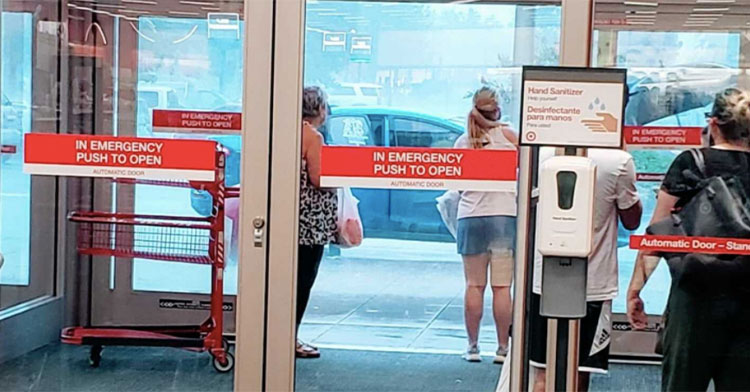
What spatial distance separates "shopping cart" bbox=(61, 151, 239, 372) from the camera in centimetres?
423

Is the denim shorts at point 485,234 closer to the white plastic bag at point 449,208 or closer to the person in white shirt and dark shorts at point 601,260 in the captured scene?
the white plastic bag at point 449,208

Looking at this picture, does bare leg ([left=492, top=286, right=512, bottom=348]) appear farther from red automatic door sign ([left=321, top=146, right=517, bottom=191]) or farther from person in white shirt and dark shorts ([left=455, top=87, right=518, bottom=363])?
red automatic door sign ([left=321, top=146, right=517, bottom=191])

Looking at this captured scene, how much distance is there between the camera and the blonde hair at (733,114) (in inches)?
143

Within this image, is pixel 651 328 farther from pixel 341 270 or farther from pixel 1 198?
pixel 1 198

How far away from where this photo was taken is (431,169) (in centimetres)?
354

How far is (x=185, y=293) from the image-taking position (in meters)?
4.62

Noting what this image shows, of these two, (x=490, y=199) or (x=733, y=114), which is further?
(x=733, y=114)

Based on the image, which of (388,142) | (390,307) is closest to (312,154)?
(388,142)

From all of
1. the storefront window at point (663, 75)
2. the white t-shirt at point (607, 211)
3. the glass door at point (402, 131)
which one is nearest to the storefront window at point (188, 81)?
the glass door at point (402, 131)

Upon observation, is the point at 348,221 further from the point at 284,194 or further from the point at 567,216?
the point at 567,216

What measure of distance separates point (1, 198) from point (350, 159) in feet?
5.62

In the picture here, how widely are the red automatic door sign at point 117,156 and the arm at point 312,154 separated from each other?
15.4 inches

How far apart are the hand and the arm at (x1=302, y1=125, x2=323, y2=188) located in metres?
1.65

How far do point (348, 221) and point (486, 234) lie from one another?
610 mm
